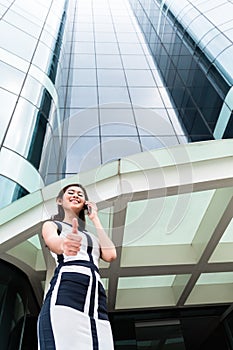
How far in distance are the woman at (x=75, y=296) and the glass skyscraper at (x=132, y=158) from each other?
2.39 m

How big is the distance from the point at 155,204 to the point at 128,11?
25376 millimetres

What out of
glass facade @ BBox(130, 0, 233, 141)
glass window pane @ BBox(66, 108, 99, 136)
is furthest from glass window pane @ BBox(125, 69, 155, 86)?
glass window pane @ BBox(66, 108, 99, 136)

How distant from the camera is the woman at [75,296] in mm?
1719

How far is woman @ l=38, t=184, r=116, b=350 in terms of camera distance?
1.72 meters

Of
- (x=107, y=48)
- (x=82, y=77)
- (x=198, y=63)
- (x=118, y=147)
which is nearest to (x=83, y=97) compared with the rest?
(x=82, y=77)

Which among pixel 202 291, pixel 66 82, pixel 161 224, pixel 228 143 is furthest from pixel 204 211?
pixel 66 82

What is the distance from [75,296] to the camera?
1.86 metres

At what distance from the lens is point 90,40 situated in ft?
67.7

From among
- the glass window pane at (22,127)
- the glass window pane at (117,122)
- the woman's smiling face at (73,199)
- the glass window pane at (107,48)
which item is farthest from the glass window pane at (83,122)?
the woman's smiling face at (73,199)

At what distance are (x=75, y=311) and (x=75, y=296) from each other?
9 centimetres

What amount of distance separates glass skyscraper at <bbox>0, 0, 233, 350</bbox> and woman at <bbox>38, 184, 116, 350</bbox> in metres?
2.39

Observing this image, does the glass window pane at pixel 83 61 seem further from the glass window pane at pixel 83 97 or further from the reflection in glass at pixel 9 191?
the reflection in glass at pixel 9 191

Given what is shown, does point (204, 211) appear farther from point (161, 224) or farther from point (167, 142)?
point (167, 142)

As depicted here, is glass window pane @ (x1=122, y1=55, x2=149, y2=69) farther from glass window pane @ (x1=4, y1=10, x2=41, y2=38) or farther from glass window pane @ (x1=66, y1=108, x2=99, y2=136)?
glass window pane @ (x1=66, y1=108, x2=99, y2=136)
